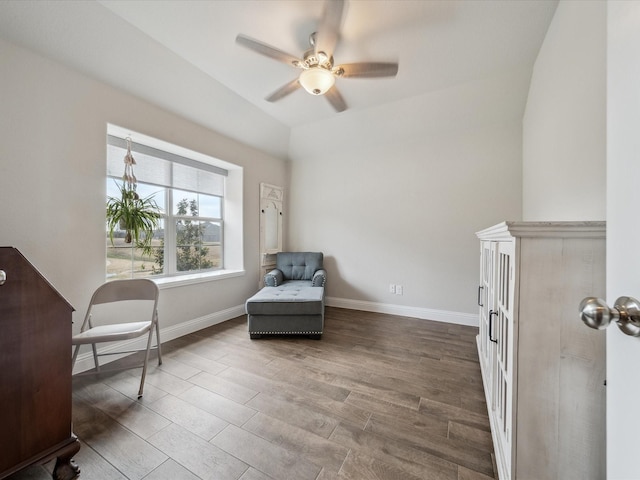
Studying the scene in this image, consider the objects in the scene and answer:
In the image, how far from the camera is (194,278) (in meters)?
2.86

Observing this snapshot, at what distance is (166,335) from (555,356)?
299 centimetres

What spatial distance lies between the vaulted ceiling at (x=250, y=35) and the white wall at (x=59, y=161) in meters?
0.15

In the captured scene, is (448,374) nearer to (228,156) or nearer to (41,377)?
(41,377)

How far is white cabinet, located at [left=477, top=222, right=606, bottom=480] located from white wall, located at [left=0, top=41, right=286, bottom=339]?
2.80 meters

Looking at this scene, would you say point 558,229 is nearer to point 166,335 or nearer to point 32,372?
point 32,372

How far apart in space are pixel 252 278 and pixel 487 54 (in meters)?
3.58

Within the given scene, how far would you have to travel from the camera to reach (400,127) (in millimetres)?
3211

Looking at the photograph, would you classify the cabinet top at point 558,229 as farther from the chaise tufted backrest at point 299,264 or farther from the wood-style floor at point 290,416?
the chaise tufted backrest at point 299,264

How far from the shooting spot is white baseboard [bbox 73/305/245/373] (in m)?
2.00

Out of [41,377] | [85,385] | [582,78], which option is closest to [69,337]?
[41,377]

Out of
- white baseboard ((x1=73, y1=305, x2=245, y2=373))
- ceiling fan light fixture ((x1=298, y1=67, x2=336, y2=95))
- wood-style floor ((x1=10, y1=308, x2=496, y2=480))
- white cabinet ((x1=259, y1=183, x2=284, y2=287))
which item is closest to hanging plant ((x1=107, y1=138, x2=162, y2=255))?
white baseboard ((x1=73, y1=305, x2=245, y2=373))

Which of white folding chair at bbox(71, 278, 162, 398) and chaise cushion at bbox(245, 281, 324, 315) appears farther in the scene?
chaise cushion at bbox(245, 281, 324, 315)

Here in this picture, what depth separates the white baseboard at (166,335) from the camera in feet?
6.57
